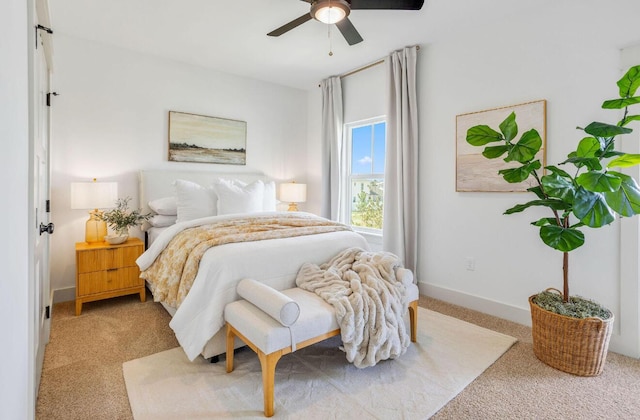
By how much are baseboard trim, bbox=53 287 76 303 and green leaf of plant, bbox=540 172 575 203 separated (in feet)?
13.6

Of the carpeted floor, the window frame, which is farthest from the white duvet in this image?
the window frame

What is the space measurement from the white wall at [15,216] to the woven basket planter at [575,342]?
2.56m

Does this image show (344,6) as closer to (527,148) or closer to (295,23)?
(295,23)

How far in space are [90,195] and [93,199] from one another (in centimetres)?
4

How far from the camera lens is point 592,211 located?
179 centimetres

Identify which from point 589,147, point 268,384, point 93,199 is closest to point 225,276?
point 268,384

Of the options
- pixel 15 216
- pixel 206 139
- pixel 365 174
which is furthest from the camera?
pixel 365 174

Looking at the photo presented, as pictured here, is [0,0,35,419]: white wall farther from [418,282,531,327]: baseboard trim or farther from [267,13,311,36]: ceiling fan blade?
[418,282,531,327]: baseboard trim

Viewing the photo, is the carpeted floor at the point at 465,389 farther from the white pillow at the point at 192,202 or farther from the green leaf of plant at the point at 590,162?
the green leaf of plant at the point at 590,162

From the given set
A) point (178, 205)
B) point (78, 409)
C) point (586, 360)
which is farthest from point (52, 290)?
point (586, 360)

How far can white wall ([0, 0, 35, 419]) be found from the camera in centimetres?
77

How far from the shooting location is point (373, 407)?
5.47 ft

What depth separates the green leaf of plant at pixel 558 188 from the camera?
1.83 m

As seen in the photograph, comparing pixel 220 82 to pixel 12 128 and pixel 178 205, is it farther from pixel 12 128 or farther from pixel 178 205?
pixel 12 128
